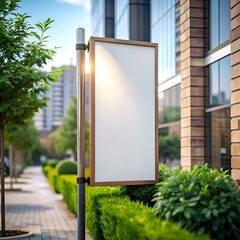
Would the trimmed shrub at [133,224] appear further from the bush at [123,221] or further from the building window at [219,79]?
the building window at [219,79]

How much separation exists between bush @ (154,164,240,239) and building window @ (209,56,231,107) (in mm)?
4357

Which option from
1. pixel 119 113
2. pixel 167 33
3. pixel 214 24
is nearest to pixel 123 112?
pixel 119 113

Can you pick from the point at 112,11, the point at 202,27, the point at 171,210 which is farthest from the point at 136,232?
the point at 112,11

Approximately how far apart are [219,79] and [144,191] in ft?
→ 11.5

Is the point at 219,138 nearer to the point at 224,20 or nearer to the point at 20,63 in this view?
the point at 224,20

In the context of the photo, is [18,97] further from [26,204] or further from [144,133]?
[26,204]

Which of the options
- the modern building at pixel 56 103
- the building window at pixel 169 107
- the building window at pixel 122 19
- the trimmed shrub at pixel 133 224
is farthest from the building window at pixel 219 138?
the modern building at pixel 56 103

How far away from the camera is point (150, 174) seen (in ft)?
22.5

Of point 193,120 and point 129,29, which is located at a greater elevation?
point 129,29

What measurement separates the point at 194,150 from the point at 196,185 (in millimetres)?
4628

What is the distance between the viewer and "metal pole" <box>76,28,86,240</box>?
20.4 feet

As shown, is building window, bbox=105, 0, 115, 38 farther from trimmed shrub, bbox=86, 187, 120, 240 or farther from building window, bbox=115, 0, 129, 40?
trimmed shrub, bbox=86, 187, 120, 240

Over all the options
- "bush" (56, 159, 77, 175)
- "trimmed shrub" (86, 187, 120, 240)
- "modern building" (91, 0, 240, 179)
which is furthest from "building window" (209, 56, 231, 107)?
"bush" (56, 159, 77, 175)

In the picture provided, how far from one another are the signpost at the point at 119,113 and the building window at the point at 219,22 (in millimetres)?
2309
